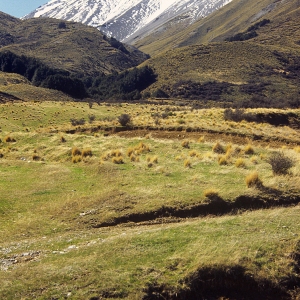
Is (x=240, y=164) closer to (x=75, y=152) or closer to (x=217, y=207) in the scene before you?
(x=217, y=207)

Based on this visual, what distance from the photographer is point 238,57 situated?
115 m

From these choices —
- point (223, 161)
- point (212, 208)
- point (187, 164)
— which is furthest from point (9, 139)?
point (212, 208)

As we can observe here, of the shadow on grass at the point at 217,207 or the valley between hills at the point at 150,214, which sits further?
the shadow on grass at the point at 217,207

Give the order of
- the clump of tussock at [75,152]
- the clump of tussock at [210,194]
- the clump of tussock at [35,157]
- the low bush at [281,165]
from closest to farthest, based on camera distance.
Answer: the clump of tussock at [210,194], the low bush at [281,165], the clump of tussock at [75,152], the clump of tussock at [35,157]

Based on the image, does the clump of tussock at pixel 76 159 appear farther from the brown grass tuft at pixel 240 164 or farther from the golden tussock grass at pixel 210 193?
the golden tussock grass at pixel 210 193

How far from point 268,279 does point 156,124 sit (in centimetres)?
2422

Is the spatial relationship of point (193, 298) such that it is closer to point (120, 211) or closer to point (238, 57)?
point (120, 211)

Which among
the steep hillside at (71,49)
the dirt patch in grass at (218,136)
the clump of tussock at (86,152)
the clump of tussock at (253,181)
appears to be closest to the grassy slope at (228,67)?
the steep hillside at (71,49)

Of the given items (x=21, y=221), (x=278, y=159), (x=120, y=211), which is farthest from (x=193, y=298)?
(x=278, y=159)

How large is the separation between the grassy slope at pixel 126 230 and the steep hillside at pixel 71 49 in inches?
4892

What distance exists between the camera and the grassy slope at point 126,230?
8.75 metres

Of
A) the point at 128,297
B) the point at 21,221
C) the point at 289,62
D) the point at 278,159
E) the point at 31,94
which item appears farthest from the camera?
the point at 289,62

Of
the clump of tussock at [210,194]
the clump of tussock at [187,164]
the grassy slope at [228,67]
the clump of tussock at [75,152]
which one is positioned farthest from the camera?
the grassy slope at [228,67]

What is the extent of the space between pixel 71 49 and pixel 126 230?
518 feet
